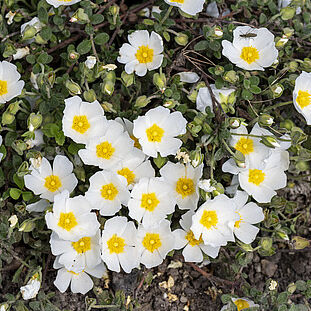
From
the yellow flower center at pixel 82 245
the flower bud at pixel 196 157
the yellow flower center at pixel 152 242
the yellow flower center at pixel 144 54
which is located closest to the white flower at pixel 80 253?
the yellow flower center at pixel 82 245

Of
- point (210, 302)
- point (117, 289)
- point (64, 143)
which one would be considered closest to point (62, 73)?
point (64, 143)

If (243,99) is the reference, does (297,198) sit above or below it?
below

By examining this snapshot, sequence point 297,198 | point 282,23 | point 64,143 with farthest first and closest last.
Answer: point 297,198
point 282,23
point 64,143

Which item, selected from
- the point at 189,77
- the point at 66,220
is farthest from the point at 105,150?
the point at 189,77

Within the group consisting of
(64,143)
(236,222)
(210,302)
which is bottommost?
(210,302)

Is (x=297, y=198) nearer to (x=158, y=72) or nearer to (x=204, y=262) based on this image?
(x=204, y=262)

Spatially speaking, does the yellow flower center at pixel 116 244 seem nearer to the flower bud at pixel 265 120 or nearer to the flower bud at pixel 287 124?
the flower bud at pixel 265 120

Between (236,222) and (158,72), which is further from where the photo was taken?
(158,72)
